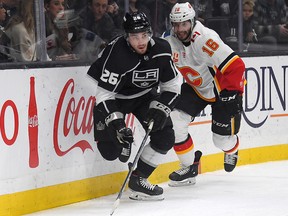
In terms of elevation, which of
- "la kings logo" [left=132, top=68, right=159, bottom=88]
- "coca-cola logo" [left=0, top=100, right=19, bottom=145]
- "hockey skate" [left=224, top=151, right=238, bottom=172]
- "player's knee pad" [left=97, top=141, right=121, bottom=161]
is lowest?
"hockey skate" [left=224, top=151, right=238, bottom=172]

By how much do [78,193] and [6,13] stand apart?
125cm

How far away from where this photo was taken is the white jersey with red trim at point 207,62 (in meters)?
6.21

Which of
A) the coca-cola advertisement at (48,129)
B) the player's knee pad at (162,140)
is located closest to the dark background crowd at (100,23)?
the coca-cola advertisement at (48,129)

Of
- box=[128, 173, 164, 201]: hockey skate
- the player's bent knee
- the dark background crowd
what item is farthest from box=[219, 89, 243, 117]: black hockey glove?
the dark background crowd

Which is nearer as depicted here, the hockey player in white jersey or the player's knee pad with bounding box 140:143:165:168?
the player's knee pad with bounding box 140:143:165:168

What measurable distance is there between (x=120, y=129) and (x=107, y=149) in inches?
12.2

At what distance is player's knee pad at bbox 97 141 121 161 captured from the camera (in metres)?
5.84

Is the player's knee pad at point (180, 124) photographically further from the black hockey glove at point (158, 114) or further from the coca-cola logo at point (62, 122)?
the black hockey glove at point (158, 114)

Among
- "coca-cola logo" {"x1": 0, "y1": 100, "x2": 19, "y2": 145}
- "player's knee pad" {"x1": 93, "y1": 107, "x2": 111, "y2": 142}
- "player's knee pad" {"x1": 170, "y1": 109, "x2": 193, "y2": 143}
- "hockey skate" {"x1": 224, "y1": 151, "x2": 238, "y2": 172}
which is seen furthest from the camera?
"hockey skate" {"x1": 224, "y1": 151, "x2": 238, "y2": 172}

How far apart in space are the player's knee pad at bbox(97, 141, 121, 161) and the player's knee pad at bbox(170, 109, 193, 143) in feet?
2.21

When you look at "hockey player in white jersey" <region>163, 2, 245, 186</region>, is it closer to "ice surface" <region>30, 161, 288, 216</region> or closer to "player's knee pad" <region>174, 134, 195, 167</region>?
"player's knee pad" <region>174, 134, 195, 167</region>

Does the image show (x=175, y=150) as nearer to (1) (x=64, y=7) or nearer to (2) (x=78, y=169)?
(2) (x=78, y=169)

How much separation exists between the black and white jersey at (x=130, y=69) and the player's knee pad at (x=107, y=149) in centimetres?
31

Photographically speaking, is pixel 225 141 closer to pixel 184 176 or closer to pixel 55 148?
pixel 184 176
